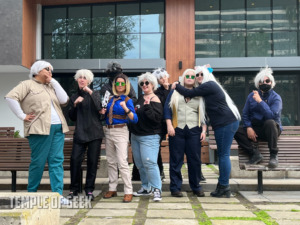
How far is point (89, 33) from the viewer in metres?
15.9

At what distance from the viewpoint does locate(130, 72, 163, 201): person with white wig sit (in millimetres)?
4535

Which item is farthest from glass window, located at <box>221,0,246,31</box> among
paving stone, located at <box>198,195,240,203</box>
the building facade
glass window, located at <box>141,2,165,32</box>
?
paving stone, located at <box>198,195,240,203</box>

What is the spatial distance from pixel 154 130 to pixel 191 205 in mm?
1118

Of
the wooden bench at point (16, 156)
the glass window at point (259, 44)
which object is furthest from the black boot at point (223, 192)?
the glass window at point (259, 44)

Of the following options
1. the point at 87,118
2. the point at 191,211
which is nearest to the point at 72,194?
the point at 87,118

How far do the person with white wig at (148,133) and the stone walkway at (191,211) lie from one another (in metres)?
0.35

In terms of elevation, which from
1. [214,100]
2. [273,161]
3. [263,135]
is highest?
[214,100]

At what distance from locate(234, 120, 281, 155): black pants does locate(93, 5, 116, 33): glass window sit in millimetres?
12026

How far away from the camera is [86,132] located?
178 inches

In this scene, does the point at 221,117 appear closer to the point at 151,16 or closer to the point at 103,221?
the point at 103,221

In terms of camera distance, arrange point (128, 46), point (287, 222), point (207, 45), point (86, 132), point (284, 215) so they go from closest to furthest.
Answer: point (287, 222), point (284, 215), point (86, 132), point (207, 45), point (128, 46)

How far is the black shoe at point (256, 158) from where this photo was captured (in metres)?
4.83

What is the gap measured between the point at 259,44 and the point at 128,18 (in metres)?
6.23

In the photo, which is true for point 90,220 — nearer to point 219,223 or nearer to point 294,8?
point 219,223
